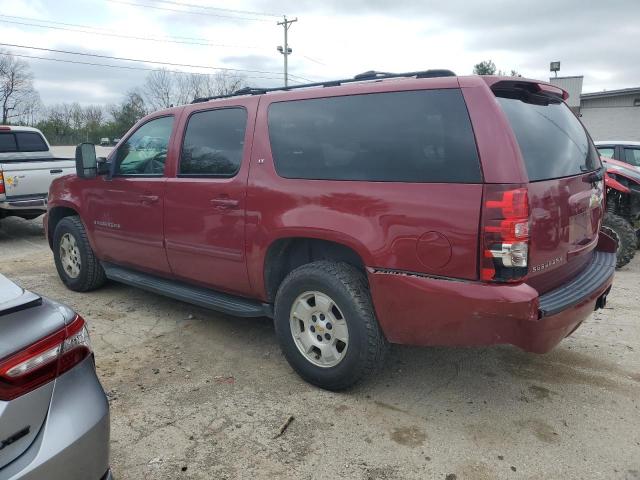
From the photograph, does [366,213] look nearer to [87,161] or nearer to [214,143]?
[214,143]

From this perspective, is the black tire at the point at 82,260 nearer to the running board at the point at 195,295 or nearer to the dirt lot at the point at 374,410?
the running board at the point at 195,295

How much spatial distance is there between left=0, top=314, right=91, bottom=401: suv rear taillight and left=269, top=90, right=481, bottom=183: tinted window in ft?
5.65

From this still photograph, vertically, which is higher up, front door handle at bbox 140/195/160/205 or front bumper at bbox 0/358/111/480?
front door handle at bbox 140/195/160/205

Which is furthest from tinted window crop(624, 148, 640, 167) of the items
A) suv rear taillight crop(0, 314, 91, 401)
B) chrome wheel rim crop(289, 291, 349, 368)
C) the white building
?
the white building

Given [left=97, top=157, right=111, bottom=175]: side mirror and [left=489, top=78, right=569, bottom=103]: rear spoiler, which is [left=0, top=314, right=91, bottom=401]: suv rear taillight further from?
[left=97, top=157, right=111, bottom=175]: side mirror

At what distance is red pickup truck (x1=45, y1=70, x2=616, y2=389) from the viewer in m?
2.57

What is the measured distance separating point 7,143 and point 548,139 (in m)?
10.3

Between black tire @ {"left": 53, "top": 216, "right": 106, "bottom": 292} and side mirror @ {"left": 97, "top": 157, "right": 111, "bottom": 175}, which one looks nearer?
side mirror @ {"left": 97, "top": 157, "right": 111, "bottom": 175}

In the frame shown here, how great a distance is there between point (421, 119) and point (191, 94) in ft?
181

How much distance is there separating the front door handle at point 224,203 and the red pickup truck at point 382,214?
0.01 metres

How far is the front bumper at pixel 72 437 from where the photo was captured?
1619mm

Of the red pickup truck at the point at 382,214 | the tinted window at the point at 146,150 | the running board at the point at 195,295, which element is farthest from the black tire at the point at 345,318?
the tinted window at the point at 146,150

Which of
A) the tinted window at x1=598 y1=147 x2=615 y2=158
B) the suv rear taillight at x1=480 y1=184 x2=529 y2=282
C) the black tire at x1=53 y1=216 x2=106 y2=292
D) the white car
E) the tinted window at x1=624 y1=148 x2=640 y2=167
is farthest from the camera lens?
the tinted window at x1=598 y1=147 x2=615 y2=158

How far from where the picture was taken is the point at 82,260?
5219 mm
